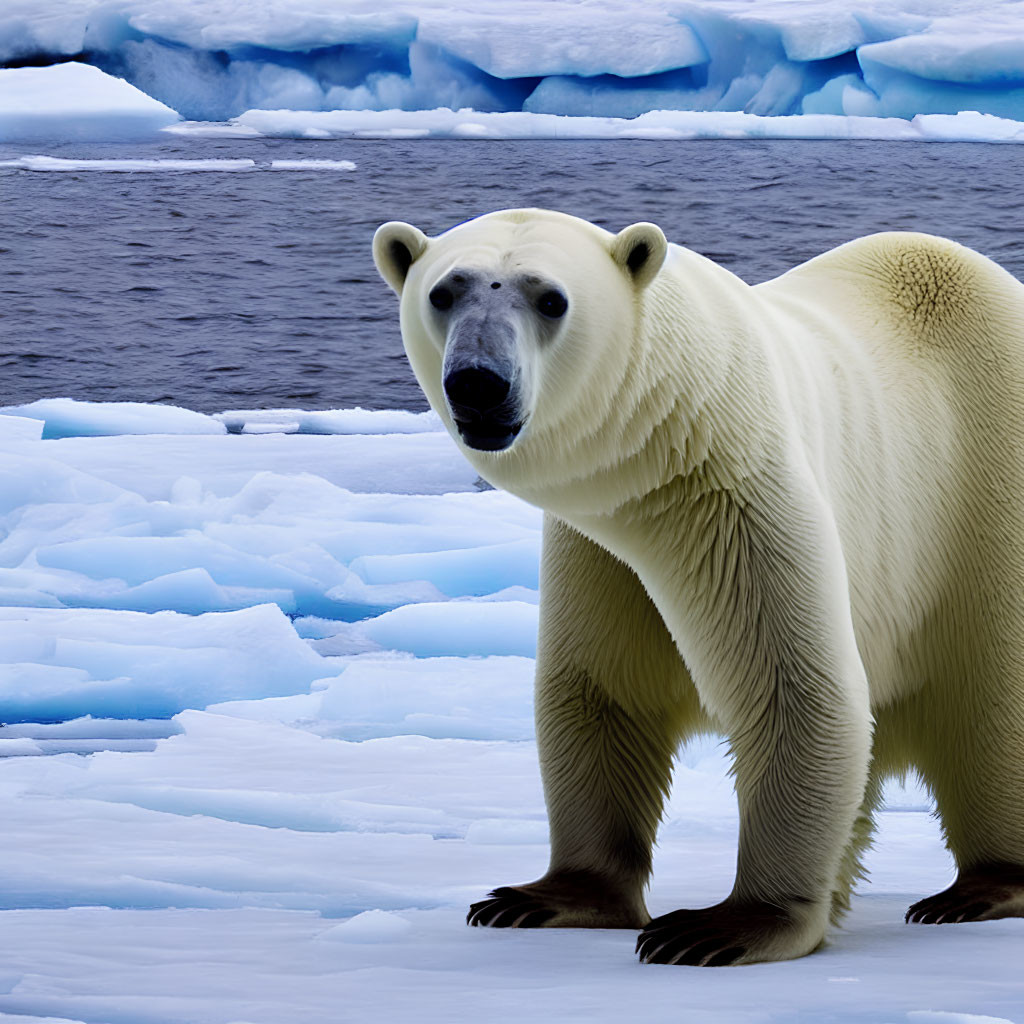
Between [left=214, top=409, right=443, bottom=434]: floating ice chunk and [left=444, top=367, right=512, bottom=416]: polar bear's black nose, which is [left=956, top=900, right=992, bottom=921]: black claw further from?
[left=214, top=409, right=443, bottom=434]: floating ice chunk

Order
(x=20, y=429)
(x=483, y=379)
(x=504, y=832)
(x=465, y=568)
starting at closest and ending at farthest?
1. (x=483, y=379)
2. (x=504, y=832)
3. (x=465, y=568)
4. (x=20, y=429)

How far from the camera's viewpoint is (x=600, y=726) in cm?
238

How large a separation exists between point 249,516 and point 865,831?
3.58 m

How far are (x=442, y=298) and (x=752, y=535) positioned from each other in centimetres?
54

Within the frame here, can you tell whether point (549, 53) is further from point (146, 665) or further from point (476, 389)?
point (476, 389)

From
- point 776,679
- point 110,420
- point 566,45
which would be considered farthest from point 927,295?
point 566,45

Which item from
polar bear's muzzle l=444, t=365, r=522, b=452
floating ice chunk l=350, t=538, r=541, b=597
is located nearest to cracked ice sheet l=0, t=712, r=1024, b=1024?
polar bear's muzzle l=444, t=365, r=522, b=452

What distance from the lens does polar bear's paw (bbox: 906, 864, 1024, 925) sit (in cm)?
236

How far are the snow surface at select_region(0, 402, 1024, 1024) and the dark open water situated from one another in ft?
20.7

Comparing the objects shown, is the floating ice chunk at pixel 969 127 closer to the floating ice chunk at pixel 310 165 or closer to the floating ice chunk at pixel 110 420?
the floating ice chunk at pixel 310 165

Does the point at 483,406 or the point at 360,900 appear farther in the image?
the point at 360,900

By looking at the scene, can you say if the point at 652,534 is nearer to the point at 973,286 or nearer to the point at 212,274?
the point at 973,286

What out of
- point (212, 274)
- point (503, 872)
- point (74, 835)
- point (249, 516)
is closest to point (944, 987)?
point (503, 872)

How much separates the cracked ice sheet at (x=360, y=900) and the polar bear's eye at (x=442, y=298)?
0.82 m
